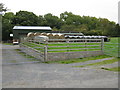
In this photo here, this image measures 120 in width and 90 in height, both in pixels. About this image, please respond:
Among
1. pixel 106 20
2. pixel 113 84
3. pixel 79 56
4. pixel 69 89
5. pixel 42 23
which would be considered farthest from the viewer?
→ pixel 106 20

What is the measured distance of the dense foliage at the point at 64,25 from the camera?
5464 cm

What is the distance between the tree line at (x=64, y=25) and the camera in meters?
54.5

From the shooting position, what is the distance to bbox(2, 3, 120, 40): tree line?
54494mm

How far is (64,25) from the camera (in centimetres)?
7444

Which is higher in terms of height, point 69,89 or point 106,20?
point 106,20

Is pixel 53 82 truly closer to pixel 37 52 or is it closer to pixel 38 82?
pixel 38 82

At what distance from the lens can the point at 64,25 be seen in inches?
2931

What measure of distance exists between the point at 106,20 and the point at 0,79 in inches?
2914

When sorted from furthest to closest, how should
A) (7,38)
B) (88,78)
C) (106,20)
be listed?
(106,20)
(7,38)
(88,78)

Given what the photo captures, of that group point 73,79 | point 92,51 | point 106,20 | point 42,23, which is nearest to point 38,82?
point 73,79

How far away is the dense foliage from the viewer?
179ft

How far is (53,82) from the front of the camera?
5965 mm

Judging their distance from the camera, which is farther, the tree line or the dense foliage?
the dense foliage

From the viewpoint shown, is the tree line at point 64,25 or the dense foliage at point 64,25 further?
the dense foliage at point 64,25
